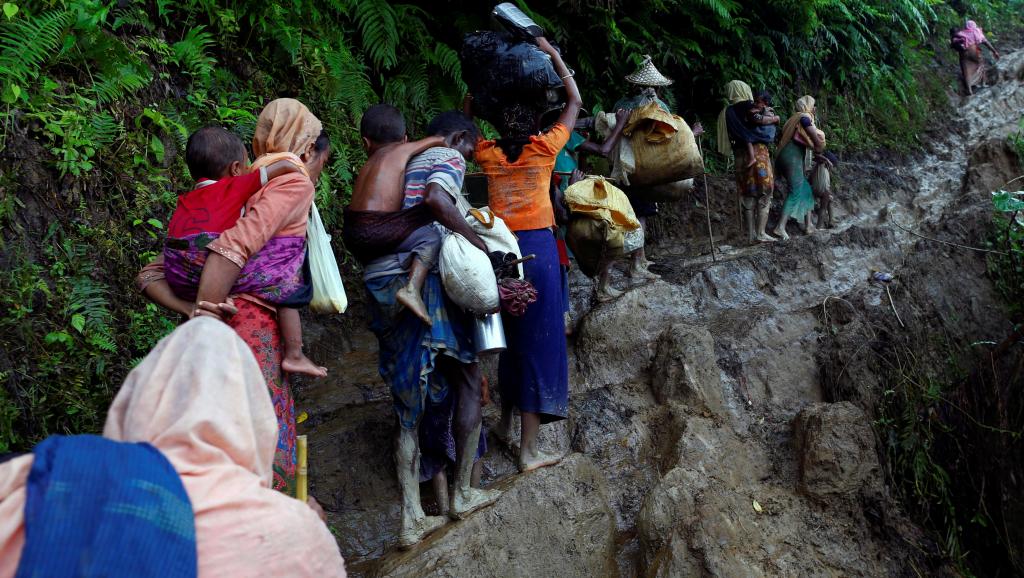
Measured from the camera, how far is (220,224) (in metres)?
2.89

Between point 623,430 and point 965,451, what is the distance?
2.49 m

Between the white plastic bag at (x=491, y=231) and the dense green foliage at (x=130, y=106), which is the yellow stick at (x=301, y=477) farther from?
the dense green foliage at (x=130, y=106)

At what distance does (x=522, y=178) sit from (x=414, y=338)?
43.6 inches

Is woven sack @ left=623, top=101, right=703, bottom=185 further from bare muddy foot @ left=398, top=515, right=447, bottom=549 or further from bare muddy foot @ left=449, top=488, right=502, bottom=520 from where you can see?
bare muddy foot @ left=398, top=515, right=447, bottom=549

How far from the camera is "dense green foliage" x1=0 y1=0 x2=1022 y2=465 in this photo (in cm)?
382

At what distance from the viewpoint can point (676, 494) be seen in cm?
388

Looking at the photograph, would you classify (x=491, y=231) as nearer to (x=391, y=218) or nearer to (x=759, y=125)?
(x=391, y=218)

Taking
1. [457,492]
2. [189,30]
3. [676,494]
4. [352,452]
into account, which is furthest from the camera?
[189,30]

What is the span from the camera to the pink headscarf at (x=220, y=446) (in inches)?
58.1

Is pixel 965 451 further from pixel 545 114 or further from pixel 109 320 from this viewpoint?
pixel 109 320

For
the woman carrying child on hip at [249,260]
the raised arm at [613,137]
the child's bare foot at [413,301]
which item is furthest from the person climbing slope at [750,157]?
the woman carrying child on hip at [249,260]

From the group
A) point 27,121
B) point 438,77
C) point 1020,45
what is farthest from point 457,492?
point 1020,45

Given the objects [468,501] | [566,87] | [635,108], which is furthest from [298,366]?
[635,108]

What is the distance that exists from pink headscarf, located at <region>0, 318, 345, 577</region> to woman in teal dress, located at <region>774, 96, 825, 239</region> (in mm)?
7669
